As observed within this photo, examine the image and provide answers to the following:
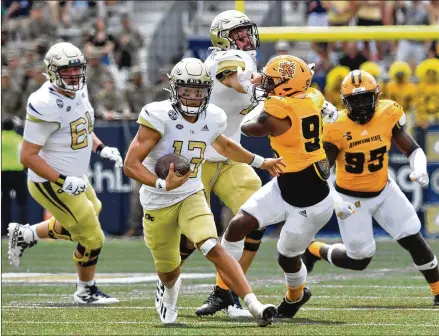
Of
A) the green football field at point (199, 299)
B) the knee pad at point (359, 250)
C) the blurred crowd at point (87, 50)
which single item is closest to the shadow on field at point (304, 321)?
the green football field at point (199, 299)

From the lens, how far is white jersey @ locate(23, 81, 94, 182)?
8.78m

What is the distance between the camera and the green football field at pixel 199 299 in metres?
7.26

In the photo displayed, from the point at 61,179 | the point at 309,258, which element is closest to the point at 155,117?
the point at 61,179

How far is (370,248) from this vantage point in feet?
28.9

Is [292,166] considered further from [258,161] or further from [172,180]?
[172,180]

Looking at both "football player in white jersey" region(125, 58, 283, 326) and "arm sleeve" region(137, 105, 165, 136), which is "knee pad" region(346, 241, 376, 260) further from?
"arm sleeve" region(137, 105, 165, 136)

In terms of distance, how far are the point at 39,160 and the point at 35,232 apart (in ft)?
3.49

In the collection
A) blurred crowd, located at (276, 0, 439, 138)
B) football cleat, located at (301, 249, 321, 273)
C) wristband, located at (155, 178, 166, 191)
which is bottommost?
blurred crowd, located at (276, 0, 439, 138)

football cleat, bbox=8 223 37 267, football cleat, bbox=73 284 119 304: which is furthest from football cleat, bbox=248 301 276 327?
football cleat, bbox=8 223 37 267

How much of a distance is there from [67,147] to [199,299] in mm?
1502

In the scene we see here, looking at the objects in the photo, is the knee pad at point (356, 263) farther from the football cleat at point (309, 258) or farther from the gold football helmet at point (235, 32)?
the gold football helmet at point (235, 32)

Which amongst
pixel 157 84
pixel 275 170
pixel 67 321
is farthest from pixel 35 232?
pixel 157 84

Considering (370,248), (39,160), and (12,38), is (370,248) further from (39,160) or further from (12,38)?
(12,38)

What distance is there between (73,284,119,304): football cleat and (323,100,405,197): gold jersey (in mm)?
1963
